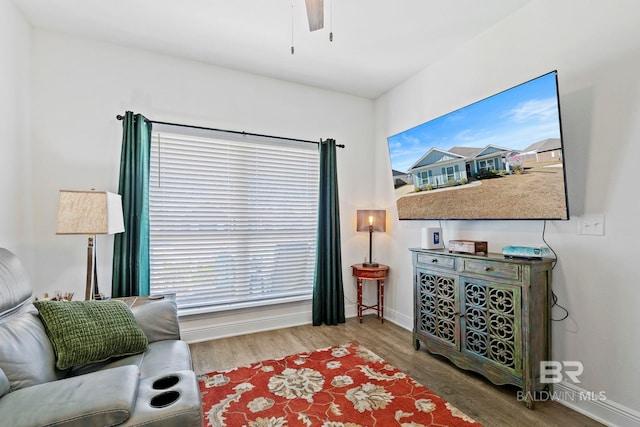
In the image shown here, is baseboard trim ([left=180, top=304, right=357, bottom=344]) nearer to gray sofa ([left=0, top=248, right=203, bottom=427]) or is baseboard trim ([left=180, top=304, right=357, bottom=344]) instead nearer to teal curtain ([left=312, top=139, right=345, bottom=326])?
teal curtain ([left=312, top=139, right=345, bottom=326])

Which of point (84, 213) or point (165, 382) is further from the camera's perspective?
point (84, 213)

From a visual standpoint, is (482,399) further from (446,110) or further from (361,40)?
(361,40)

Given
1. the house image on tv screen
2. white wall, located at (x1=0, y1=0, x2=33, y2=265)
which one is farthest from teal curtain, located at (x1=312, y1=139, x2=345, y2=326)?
white wall, located at (x1=0, y1=0, x2=33, y2=265)

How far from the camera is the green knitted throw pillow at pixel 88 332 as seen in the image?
1502 mm

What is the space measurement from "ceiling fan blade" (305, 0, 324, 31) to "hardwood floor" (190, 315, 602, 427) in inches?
100

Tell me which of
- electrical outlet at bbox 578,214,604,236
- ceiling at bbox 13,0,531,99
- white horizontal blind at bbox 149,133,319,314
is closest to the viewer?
electrical outlet at bbox 578,214,604,236

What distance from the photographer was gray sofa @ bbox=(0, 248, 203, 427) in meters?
1.02

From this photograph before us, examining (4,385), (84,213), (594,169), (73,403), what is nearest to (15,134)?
(84,213)

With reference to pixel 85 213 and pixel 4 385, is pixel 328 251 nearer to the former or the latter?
pixel 85 213

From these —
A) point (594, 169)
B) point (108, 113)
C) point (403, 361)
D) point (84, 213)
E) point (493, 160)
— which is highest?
point (108, 113)

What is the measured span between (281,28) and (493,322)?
2.85 metres

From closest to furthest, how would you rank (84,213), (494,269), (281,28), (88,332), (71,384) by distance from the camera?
1. (71,384)
2. (88,332)
3. (84,213)
4. (494,269)
5. (281,28)

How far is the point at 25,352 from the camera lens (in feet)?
4.30

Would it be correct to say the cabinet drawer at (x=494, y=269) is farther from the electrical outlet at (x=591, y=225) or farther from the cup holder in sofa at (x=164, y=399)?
the cup holder in sofa at (x=164, y=399)
